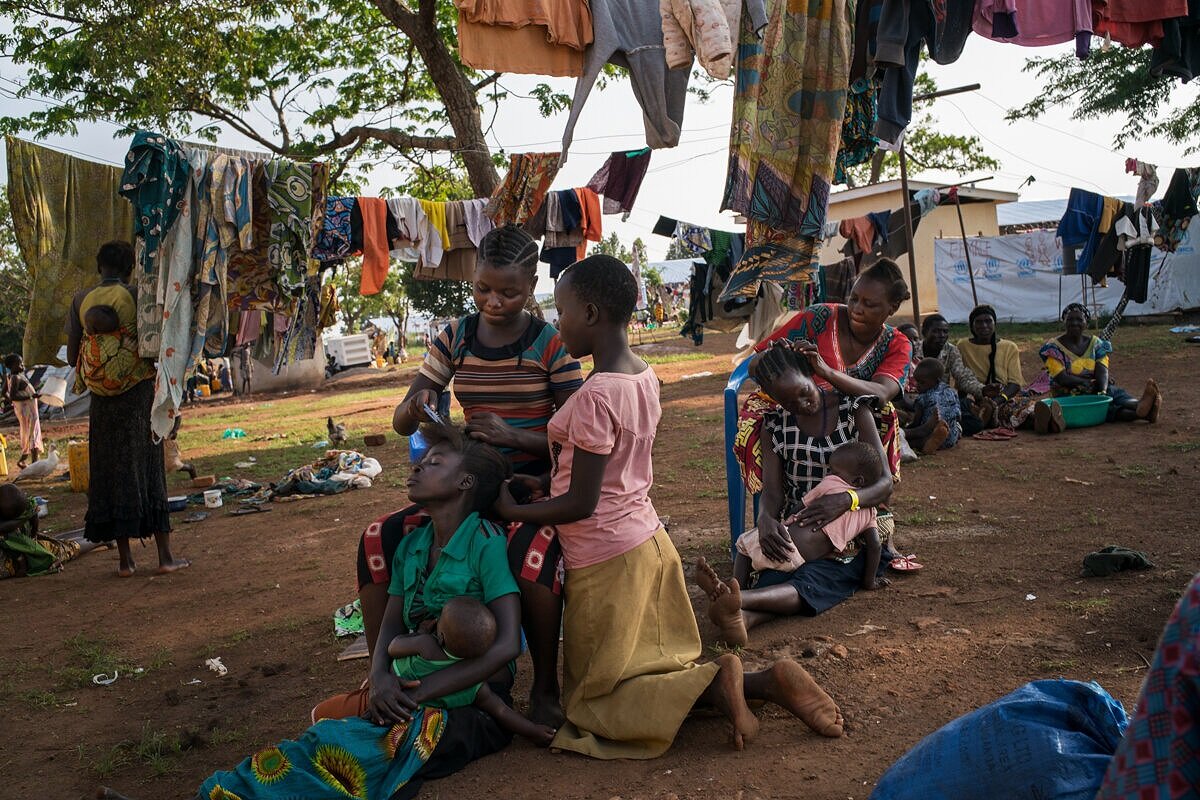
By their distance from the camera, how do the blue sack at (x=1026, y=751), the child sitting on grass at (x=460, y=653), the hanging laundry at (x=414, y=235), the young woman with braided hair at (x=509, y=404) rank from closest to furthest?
the blue sack at (x=1026, y=751) → the child sitting on grass at (x=460, y=653) → the young woman with braided hair at (x=509, y=404) → the hanging laundry at (x=414, y=235)

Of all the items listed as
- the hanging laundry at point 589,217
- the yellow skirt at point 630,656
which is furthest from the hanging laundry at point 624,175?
the yellow skirt at point 630,656

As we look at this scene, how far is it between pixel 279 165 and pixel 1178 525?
567cm

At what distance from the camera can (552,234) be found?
26.7 feet

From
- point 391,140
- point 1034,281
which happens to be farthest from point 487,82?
point 1034,281

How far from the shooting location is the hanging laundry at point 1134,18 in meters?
4.12

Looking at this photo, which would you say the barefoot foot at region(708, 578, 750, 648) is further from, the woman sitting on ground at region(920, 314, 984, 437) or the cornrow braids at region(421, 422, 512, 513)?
the woman sitting on ground at region(920, 314, 984, 437)

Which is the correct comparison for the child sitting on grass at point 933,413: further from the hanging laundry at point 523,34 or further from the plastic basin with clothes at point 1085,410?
the hanging laundry at point 523,34

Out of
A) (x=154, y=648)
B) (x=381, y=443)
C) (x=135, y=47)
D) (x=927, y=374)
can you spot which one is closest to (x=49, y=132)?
(x=135, y=47)

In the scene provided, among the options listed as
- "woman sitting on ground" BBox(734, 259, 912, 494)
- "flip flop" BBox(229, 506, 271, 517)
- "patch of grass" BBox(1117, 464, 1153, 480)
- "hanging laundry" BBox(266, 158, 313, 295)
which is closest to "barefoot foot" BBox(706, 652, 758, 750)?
"woman sitting on ground" BBox(734, 259, 912, 494)

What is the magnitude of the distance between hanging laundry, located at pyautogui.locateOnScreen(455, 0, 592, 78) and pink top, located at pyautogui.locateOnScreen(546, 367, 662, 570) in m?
1.88

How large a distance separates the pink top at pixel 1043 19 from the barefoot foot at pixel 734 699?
10.2 ft

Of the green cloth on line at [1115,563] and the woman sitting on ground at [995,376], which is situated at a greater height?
the woman sitting on ground at [995,376]

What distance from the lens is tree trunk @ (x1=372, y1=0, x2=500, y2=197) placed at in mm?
10039

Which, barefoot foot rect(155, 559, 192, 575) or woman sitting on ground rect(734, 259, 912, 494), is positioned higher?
woman sitting on ground rect(734, 259, 912, 494)
